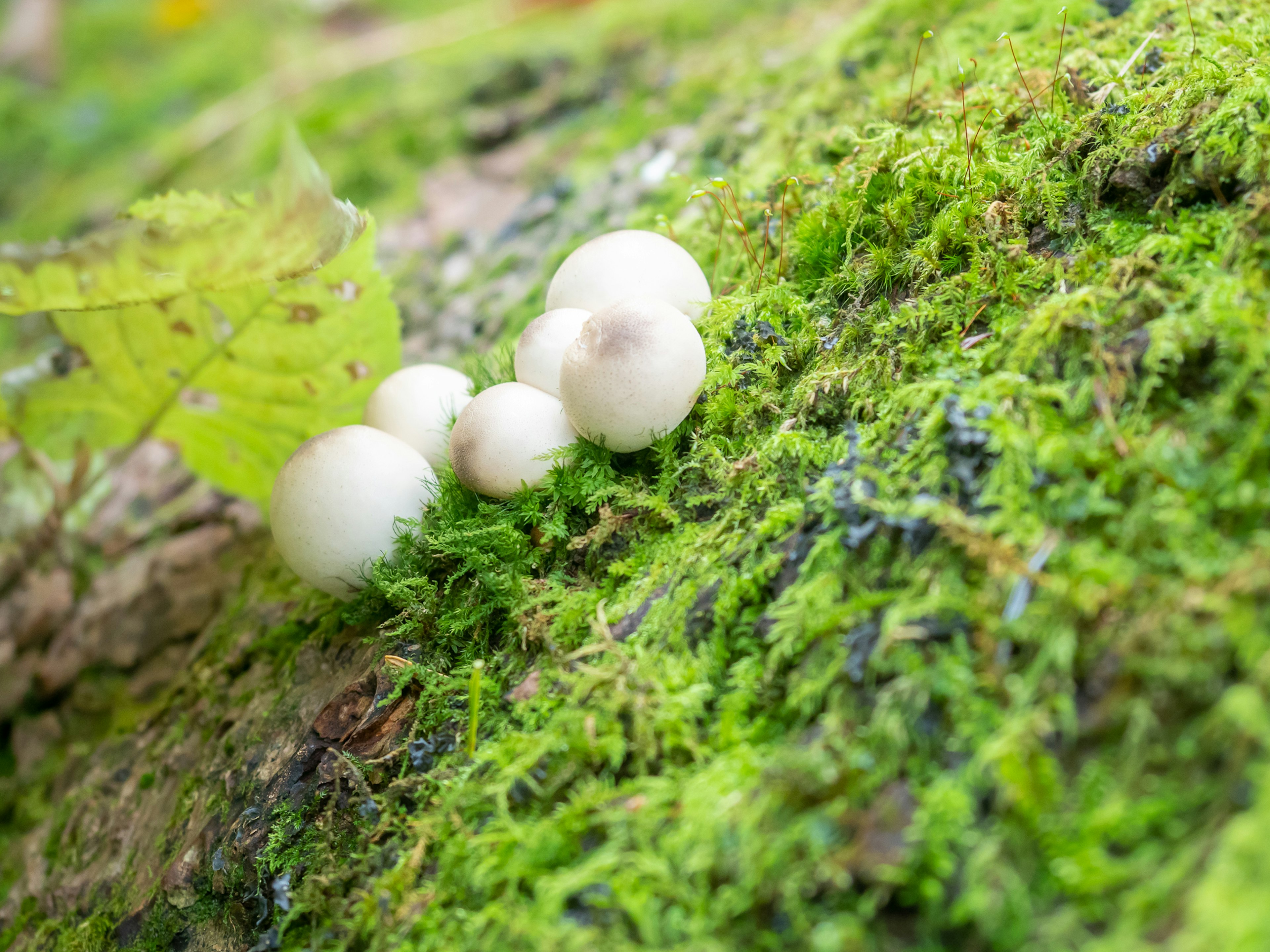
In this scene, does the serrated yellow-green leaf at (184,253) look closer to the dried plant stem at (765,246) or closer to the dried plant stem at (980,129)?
the dried plant stem at (765,246)

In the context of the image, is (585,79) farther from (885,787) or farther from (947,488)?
(885,787)

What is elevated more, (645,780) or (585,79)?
(585,79)

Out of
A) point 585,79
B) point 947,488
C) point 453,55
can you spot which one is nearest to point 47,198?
point 453,55

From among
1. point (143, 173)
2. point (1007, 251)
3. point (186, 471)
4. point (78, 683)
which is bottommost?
point (78, 683)

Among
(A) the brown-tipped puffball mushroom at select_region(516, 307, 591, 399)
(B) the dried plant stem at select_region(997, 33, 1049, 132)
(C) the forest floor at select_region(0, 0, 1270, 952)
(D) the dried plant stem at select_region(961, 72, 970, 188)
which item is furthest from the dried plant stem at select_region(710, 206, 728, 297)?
(B) the dried plant stem at select_region(997, 33, 1049, 132)

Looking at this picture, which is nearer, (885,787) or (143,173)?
(885,787)

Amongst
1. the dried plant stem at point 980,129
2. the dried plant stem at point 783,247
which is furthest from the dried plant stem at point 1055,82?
the dried plant stem at point 783,247

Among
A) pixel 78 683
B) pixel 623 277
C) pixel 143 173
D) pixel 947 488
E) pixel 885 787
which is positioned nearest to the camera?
pixel 885 787

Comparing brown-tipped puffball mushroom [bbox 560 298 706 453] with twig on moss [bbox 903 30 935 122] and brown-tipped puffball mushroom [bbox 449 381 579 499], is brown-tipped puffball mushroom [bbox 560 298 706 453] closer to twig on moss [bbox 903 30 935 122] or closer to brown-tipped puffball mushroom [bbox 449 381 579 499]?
brown-tipped puffball mushroom [bbox 449 381 579 499]
